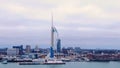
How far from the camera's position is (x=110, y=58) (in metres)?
67.4

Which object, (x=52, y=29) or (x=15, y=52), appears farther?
(x=15, y=52)

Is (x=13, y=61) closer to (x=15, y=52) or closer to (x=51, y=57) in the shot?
(x=51, y=57)

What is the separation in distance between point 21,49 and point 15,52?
2.82 m

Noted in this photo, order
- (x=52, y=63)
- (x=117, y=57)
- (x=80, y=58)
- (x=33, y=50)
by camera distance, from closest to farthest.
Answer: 1. (x=52, y=63)
2. (x=80, y=58)
3. (x=117, y=57)
4. (x=33, y=50)

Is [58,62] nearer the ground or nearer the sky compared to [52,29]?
nearer the ground

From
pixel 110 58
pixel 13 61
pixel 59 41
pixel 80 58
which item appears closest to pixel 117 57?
pixel 110 58

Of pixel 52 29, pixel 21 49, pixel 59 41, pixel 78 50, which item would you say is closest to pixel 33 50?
pixel 21 49

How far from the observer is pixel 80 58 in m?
65.2

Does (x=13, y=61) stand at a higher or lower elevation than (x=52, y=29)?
lower

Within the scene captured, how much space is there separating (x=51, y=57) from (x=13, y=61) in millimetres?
6705

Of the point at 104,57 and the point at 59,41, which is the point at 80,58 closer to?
the point at 104,57

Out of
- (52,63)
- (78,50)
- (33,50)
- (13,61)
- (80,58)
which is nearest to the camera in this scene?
(52,63)

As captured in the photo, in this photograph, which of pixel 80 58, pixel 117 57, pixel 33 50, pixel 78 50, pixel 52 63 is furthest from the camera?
pixel 78 50

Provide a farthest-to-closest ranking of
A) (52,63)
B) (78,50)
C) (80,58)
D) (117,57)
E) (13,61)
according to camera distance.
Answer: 1. (78,50)
2. (117,57)
3. (80,58)
4. (13,61)
5. (52,63)
